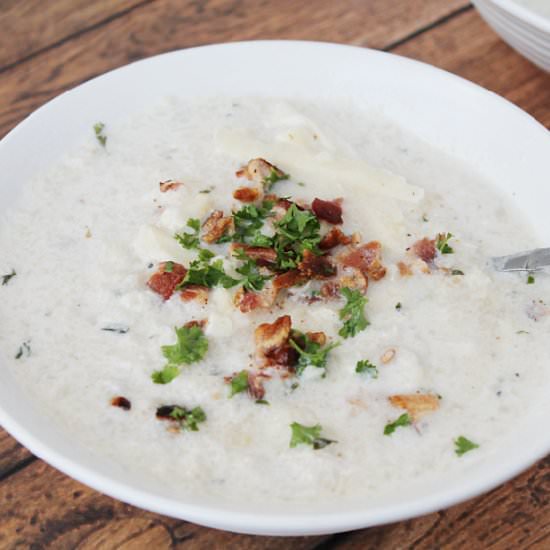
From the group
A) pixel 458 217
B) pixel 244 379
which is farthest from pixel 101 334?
pixel 458 217

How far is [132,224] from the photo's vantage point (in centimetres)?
255

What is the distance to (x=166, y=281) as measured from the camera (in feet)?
7.69

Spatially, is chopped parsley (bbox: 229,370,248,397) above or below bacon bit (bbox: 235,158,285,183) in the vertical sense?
below

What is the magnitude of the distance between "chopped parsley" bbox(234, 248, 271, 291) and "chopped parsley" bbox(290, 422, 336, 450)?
1.33 ft

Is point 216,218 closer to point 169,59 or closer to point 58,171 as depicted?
point 58,171

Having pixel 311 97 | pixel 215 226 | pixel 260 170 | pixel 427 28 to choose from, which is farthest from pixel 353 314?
pixel 427 28

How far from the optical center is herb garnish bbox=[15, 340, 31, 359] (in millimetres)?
2246

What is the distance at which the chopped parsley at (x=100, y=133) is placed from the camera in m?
2.84

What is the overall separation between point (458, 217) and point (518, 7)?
32.3 inches

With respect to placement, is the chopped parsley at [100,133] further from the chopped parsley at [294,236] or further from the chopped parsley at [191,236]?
the chopped parsley at [294,236]

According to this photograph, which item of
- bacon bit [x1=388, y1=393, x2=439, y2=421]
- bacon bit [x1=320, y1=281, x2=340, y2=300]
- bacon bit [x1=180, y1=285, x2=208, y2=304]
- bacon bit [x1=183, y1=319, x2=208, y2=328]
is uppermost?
bacon bit [x1=180, y1=285, x2=208, y2=304]

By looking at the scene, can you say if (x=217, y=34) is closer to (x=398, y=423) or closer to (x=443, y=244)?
(x=443, y=244)

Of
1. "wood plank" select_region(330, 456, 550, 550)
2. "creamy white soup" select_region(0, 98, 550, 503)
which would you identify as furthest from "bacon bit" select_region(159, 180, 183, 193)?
"wood plank" select_region(330, 456, 550, 550)

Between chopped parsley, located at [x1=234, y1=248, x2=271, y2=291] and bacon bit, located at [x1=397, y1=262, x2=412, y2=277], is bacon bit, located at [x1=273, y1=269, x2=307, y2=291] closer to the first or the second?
chopped parsley, located at [x1=234, y1=248, x2=271, y2=291]
